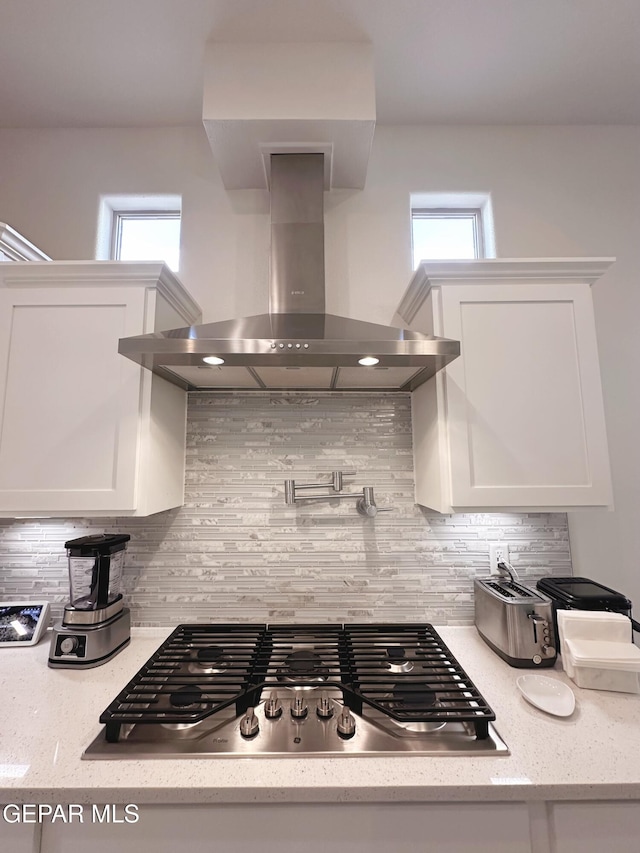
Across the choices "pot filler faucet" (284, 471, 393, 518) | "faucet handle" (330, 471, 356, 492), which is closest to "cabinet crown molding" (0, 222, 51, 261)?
"pot filler faucet" (284, 471, 393, 518)

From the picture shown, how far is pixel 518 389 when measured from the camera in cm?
130

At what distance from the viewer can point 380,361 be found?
1171 millimetres

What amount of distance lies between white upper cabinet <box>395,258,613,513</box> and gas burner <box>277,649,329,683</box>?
65 cm

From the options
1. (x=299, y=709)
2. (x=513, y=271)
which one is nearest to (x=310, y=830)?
(x=299, y=709)

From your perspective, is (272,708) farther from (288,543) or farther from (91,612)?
(91,612)

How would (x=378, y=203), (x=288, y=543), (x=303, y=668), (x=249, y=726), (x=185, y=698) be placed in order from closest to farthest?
(x=249, y=726), (x=185, y=698), (x=303, y=668), (x=288, y=543), (x=378, y=203)

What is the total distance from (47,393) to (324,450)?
1022mm

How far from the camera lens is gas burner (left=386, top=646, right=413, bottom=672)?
125 centimetres

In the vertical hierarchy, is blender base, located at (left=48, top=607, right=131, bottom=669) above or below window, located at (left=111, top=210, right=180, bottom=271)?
below

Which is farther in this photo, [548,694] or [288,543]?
[288,543]

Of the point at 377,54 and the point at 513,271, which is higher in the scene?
the point at 377,54

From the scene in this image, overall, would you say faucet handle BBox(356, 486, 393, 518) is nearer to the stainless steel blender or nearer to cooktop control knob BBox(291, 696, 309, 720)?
cooktop control knob BBox(291, 696, 309, 720)

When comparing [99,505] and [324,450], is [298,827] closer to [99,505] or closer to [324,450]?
[99,505]

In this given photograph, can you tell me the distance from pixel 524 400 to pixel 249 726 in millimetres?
1269
